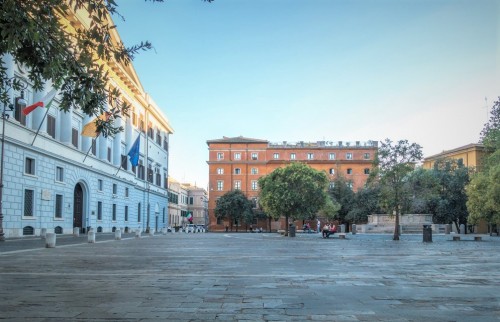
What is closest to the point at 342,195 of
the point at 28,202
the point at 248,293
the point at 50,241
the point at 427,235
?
the point at 427,235

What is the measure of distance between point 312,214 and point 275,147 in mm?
44387

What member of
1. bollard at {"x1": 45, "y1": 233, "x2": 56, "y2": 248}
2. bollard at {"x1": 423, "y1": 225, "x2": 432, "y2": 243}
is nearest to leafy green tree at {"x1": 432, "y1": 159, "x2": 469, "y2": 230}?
bollard at {"x1": 423, "y1": 225, "x2": 432, "y2": 243}

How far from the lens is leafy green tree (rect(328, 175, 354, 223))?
8017cm

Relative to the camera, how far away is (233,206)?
85.1 m

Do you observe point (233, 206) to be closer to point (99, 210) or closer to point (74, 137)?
point (99, 210)

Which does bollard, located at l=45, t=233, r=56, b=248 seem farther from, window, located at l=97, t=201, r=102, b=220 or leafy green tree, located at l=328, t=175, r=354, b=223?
leafy green tree, located at l=328, t=175, r=354, b=223

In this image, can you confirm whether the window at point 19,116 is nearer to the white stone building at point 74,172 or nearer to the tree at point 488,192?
the white stone building at point 74,172

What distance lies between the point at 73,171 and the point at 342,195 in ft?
174

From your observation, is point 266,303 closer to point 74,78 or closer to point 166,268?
point 74,78

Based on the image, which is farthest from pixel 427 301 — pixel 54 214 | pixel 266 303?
pixel 54 214

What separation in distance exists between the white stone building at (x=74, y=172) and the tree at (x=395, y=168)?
17708 millimetres

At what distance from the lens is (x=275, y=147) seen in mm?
94312

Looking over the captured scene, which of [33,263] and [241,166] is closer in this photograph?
[33,263]

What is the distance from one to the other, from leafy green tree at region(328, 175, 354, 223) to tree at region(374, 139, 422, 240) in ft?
154
